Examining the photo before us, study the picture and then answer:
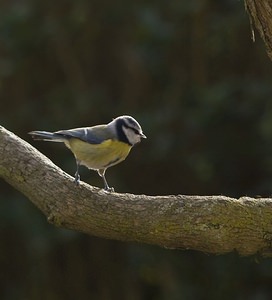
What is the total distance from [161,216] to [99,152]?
21.8 inches

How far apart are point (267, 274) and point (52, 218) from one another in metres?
2.47

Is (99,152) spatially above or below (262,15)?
below

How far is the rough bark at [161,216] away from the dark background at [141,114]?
2123 mm

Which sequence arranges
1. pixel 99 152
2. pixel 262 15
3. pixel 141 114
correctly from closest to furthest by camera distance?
pixel 262 15
pixel 99 152
pixel 141 114

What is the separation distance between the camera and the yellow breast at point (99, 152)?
3.14 m

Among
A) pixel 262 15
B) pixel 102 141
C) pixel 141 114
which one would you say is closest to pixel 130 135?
pixel 102 141

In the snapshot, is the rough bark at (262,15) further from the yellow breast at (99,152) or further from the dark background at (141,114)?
the dark background at (141,114)

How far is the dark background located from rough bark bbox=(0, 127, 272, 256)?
2123 mm

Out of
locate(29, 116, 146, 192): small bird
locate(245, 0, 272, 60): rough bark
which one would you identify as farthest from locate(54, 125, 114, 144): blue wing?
locate(245, 0, 272, 60): rough bark

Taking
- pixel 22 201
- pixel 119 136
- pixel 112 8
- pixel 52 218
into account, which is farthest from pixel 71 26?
pixel 52 218

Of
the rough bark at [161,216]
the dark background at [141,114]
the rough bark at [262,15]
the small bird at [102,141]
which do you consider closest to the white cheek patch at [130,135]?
the small bird at [102,141]

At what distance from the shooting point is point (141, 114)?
5.23 metres

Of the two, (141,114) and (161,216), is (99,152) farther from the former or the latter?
(141,114)

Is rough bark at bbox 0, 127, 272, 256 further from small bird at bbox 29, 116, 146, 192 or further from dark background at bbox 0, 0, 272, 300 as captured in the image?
dark background at bbox 0, 0, 272, 300
